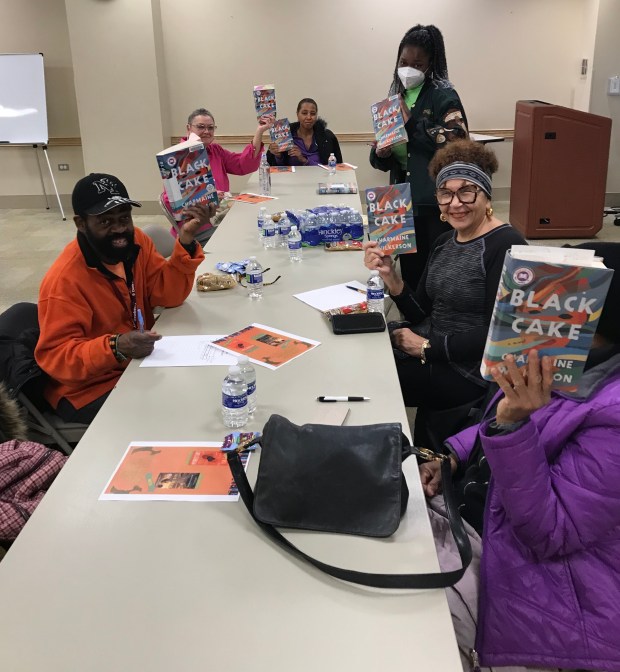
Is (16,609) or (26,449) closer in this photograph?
(16,609)

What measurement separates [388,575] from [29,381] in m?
1.50

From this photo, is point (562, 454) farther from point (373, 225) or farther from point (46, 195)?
point (46, 195)

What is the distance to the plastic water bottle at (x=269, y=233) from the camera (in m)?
3.32

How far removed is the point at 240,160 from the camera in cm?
492

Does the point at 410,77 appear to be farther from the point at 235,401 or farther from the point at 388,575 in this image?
the point at 388,575

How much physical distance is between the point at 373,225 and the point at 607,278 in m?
1.52

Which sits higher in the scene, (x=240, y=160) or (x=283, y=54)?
(x=283, y=54)

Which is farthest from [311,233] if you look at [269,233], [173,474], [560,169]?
[560,169]

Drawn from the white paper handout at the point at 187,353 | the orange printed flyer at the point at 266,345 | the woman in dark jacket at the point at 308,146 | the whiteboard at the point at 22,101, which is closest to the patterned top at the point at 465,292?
the orange printed flyer at the point at 266,345

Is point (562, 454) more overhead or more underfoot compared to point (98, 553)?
more overhead

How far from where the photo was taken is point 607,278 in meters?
1.02

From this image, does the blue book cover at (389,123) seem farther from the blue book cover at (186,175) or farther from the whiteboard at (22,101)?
the whiteboard at (22,101)

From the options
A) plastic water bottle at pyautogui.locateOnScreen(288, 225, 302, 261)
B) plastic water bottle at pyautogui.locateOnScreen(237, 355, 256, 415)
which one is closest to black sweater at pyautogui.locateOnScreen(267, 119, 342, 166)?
plastic water bottle at pyautogui.locateOnScreen(288, 225, 302, 261)

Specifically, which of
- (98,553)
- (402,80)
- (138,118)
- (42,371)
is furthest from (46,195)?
(98,553)
